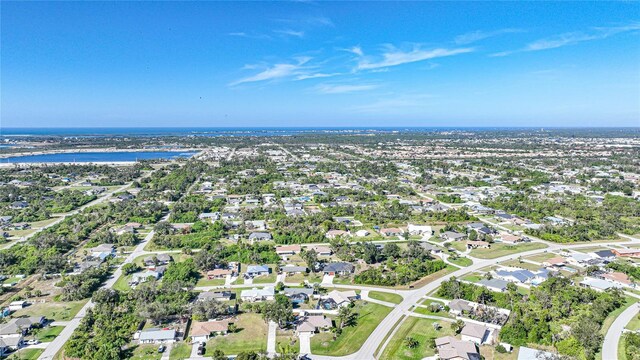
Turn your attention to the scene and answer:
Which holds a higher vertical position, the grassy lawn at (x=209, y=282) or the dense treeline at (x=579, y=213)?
the dense treeline at (x=579, y=213)

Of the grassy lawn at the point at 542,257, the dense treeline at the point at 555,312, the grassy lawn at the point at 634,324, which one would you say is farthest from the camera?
the grassy lawn at the point at 542,257

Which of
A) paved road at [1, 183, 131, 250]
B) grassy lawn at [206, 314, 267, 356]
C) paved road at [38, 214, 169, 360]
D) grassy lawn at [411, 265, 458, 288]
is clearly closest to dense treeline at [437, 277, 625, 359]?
grassy lawn at [411, 265, 458, 288]

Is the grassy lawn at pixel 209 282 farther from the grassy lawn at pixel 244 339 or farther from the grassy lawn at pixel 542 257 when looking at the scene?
the grassy lawn at pixel 542 257

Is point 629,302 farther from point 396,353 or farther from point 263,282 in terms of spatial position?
point 263,282

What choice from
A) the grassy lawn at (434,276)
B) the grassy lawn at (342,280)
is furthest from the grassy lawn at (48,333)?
the grassy lawn at (434,276)

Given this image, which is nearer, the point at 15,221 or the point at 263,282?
the point at 263,282

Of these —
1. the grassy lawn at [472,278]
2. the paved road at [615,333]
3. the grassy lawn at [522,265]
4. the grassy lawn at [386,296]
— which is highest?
the grassy lawn at [522,265]

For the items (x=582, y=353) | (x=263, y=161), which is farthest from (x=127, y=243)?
(x=263, y=161)
